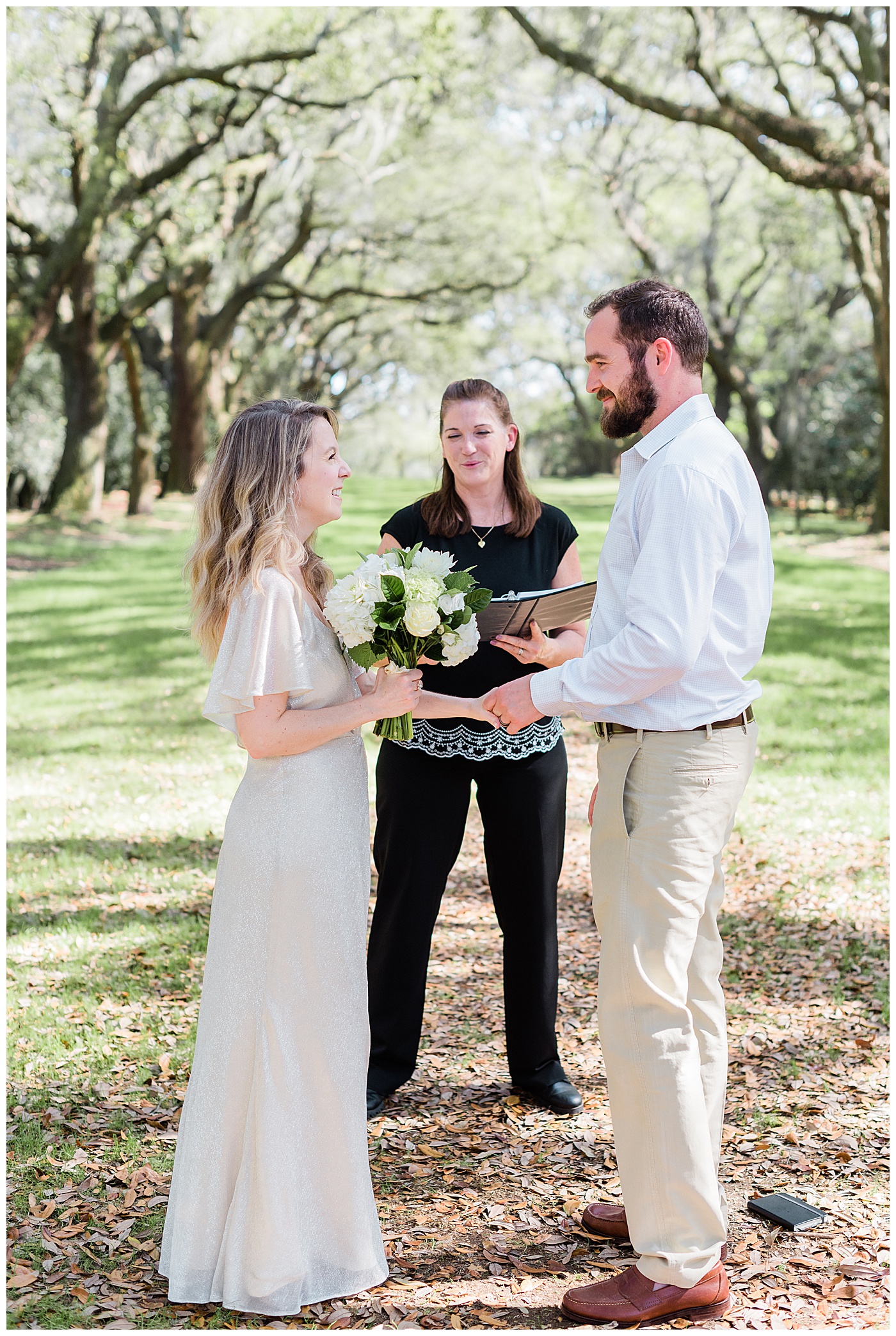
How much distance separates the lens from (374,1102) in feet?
15.0

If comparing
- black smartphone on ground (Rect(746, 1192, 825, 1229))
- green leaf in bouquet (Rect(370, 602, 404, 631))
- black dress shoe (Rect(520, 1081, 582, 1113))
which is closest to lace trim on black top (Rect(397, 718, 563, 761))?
green leaf in bouquet (Rect(370, 602, 404, 631))

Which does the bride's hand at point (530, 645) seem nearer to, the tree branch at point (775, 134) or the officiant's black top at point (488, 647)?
the officiant's black top at point (488, 647)

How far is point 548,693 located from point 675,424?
0.86 m

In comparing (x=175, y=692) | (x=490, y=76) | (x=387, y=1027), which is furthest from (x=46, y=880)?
(x=490, y=76)

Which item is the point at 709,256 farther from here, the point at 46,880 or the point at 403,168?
the point at 46,880

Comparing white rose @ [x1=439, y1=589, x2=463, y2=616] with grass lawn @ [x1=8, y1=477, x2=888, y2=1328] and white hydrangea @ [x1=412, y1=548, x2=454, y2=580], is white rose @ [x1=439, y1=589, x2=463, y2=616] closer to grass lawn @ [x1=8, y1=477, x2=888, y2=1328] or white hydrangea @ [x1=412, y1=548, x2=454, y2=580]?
white hydrangea @ [x1=412, y1=548, x2=454, y2=580]

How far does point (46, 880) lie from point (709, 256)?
2660cm

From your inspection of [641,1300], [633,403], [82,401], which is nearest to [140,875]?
[641,1300]

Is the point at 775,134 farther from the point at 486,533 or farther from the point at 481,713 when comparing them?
the point at 481,713

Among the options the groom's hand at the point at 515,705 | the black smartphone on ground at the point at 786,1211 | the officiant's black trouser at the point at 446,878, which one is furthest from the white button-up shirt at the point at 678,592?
the black smartphone on ground at the point at 786,1211

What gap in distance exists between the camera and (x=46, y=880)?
727 cm

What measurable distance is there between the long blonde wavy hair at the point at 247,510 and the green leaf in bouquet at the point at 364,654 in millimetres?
306

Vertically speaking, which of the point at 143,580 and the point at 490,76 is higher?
the point at 490,76

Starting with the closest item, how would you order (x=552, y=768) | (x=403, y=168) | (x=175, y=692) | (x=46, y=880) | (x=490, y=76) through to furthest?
1. (x=552, y=768)
2. (x=46, y=880)
3. (x=175, y=692)
4. (x=490, y=76)
5. (x=403, y=168)
